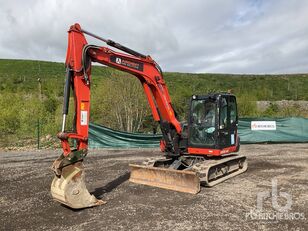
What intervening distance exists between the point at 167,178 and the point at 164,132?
1515 millimetres

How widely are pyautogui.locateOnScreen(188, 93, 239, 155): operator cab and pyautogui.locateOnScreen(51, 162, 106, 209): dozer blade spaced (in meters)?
3.53

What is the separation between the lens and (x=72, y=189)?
6137 millimetres

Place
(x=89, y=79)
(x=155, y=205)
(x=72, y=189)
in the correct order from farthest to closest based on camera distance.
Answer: (x=89, y=79)
(x=155, y=205)
(x=72, y=189)

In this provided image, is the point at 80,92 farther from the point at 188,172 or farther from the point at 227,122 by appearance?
the point at 227,122

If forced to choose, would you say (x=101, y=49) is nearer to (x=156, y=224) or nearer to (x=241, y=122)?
(x=156, y=224)

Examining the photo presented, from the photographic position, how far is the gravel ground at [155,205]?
5523 millimetres

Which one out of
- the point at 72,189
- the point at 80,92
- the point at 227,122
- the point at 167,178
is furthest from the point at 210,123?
the point at 72,189

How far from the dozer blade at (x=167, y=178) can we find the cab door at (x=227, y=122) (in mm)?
1567

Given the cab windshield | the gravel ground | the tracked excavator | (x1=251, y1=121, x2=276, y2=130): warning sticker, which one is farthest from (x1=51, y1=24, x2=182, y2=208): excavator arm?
(x1=251, y1=121, x2=276, y2=130): warning sticker

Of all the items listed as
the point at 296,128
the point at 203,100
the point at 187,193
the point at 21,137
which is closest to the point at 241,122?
the point at 296,128

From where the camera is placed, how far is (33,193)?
25.2ft

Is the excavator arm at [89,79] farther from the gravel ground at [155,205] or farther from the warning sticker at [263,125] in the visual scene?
the warning sticker at [263,125]

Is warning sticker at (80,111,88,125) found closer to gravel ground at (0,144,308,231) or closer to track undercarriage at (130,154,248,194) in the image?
gravel ground at (0,144,308,231)

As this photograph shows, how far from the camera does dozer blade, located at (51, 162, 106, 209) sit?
19.8ft
